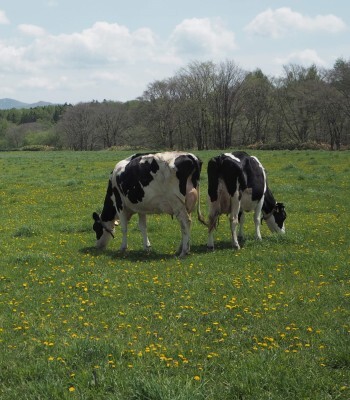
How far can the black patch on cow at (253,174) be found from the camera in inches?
517

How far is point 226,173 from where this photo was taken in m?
12.5

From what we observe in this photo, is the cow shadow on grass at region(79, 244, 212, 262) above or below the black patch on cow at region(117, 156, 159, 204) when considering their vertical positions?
below

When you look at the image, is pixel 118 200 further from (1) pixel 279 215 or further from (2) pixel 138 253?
(1) pixel 279 215

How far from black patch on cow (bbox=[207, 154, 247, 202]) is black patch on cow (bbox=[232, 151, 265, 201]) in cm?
48

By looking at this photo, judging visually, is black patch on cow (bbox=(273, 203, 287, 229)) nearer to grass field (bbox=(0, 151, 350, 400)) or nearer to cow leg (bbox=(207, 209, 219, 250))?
grass field (bbox=(0, 151, 350, 400))

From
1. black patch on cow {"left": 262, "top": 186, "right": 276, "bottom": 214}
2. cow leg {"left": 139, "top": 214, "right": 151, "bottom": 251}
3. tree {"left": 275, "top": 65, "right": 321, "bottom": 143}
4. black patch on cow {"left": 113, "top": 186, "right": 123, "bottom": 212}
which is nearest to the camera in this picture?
cow leg {"left": 139, "top": 214, "right": 151, "bottom": 251}

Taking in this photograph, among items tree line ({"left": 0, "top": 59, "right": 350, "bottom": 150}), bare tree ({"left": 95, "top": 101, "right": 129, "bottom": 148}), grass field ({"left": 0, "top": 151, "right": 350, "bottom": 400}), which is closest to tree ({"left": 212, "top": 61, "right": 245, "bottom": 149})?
tree line ({"left": 0, "top": 59, "right": 350, "bottom": 150})

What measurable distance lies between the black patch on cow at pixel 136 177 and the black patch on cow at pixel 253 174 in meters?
2.45

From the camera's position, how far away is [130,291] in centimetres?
907

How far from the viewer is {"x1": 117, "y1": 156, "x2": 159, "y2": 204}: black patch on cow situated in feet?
40.2

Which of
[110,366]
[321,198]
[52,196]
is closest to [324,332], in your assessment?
[110,366]

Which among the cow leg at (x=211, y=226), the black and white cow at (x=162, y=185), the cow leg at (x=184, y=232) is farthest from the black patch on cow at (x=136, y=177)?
the cow leg at (x=211, y=226)

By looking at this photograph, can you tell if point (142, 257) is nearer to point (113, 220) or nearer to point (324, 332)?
point (113, 220)

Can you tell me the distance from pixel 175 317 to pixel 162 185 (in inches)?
198
